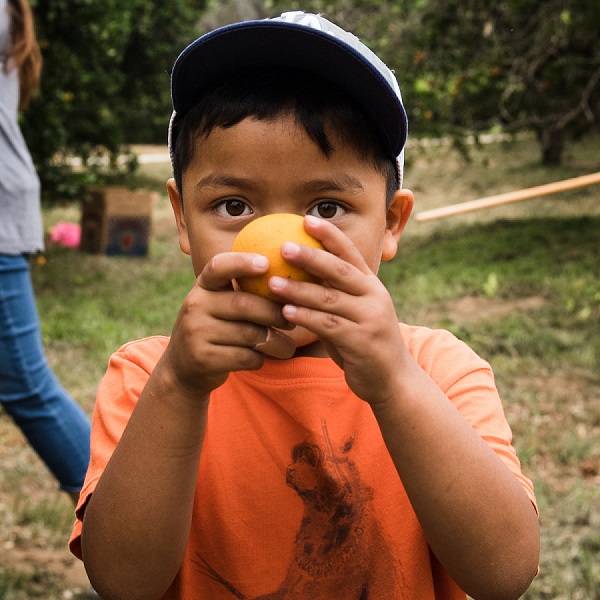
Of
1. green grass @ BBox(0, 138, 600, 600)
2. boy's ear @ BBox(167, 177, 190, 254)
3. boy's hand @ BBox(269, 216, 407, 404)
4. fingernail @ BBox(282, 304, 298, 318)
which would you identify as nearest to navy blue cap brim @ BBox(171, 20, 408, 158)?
boy's ear @ BBox(167, 177, 190, 254)

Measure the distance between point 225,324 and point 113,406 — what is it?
435 millimetres

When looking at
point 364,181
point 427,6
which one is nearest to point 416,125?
point 427,6

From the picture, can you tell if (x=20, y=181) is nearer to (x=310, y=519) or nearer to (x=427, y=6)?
(x=310, y=519)

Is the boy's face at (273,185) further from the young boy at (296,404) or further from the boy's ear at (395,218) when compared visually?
the boy's ear at (395,218)

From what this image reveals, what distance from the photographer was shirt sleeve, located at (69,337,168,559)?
1371 mm

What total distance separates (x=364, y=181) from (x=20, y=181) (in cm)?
169

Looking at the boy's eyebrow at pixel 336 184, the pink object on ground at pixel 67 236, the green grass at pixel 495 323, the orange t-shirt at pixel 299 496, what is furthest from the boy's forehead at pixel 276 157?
the pink object on ground at pixel 67 236

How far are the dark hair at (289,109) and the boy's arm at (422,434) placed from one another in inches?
11.3

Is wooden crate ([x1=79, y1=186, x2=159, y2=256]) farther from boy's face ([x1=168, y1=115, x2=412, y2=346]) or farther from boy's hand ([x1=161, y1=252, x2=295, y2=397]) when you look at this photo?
boy's hand ([x1=161, y1=252, x2=295, y2=397])

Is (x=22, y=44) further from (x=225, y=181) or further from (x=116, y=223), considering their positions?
(x=116, y=223)

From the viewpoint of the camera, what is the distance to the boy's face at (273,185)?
4.09ft

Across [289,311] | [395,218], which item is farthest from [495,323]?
[289,311]

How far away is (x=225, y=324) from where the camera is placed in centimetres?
108

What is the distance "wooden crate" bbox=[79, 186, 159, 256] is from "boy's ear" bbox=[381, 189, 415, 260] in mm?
7147
